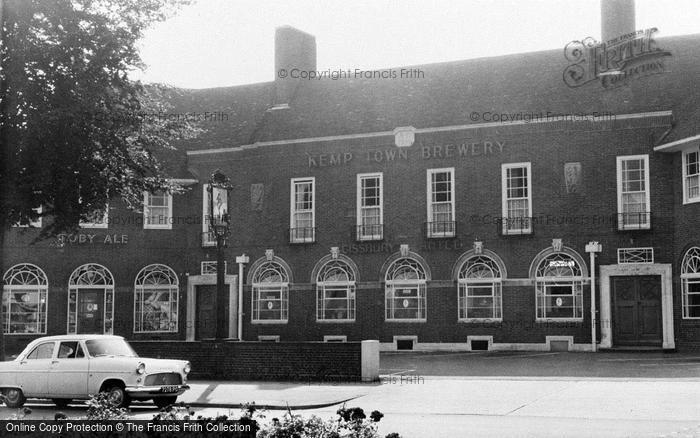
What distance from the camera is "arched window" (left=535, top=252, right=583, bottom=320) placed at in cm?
3081

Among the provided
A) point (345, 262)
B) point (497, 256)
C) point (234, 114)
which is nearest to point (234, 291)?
point (345, 262)

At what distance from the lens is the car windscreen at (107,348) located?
58.2 ft

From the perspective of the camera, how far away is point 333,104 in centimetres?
3712

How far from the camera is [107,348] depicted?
1797 cm

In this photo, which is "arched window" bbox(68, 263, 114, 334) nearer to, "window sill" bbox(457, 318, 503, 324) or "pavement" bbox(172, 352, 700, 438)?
"window sill" bbox(457, 318, 503, 324)

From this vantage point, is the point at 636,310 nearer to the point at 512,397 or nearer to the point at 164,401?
the point at 512,397

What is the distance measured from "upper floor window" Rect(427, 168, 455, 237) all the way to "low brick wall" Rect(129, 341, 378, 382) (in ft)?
39.7

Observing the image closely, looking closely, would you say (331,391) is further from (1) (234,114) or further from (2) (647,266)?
(1) (234,114)

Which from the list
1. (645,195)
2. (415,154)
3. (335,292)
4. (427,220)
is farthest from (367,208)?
(645,195)

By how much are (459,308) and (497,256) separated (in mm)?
2316

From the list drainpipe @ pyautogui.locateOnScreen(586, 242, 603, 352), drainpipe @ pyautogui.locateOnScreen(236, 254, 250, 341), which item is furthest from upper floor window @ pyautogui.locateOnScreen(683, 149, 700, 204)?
drainpipe @ pyautogui.locateOnScreen(236, 254, 250, 341)

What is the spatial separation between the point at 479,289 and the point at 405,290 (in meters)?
2.78

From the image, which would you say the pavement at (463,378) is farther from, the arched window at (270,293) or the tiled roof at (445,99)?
the tiled roof at (445,99)

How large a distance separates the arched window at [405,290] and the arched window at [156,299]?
29.5 feet
